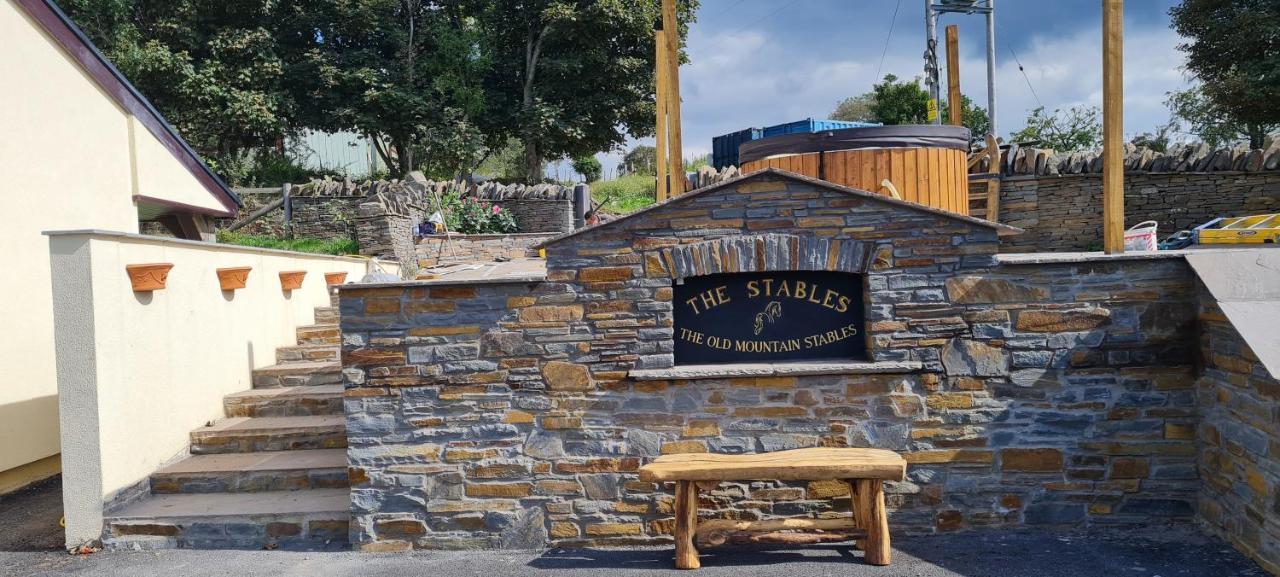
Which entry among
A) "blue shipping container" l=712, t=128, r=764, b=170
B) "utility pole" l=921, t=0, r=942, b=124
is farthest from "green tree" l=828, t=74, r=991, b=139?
"utility pole" l=921, t=0, r=942, b=124

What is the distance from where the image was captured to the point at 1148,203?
38.3 ft

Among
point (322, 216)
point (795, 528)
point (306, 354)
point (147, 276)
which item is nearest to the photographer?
point (795, 528)

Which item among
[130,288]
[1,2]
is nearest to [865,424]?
[130,288]

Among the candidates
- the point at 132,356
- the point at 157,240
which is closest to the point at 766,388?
the point at 132,356

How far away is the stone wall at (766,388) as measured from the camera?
4703 mm

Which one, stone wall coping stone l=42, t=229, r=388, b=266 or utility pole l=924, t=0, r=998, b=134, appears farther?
utility pole l=924, t=0, r=998, b=134

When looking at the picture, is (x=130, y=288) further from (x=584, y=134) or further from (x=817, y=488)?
(x=584, y=134)

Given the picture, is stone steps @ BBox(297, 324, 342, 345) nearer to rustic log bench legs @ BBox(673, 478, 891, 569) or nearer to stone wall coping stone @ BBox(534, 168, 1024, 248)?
stone wall coping stone @ BBox(534, 168, 1024, 248)

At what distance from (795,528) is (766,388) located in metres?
0.90

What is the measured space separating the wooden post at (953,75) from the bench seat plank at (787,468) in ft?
16.6

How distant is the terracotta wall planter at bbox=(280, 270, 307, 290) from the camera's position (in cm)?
769

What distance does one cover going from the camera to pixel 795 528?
4.42m

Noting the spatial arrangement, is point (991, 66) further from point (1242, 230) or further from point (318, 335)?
point (318, 335)

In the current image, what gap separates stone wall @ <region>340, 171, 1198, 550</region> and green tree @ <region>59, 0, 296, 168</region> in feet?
55.9
